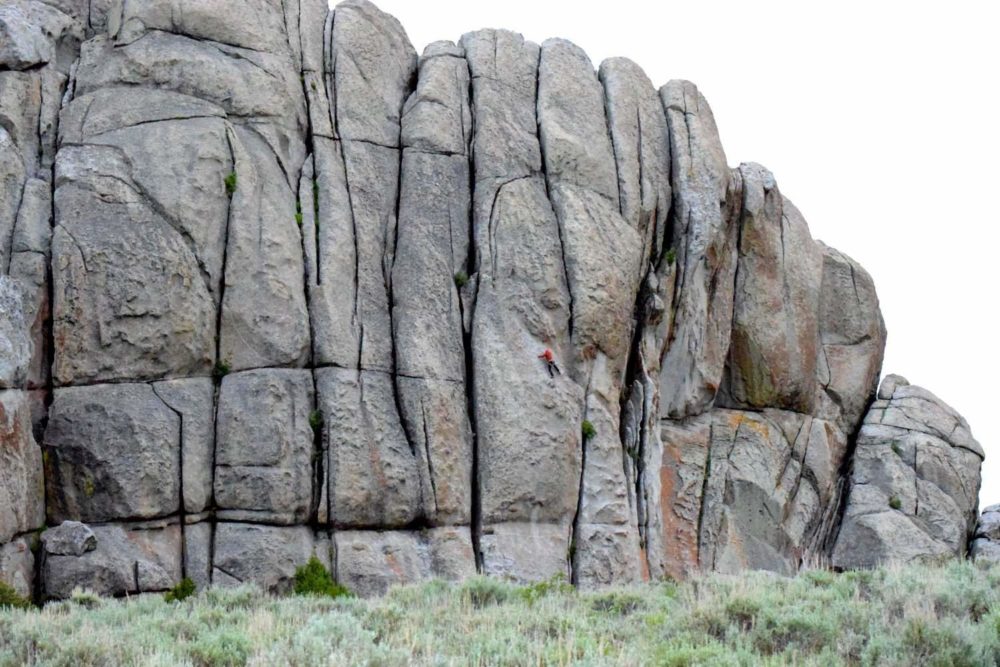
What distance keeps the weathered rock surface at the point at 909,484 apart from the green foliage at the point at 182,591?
74.7 ft

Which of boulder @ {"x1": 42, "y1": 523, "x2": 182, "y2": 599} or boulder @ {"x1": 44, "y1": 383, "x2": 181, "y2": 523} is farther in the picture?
boulder @ {"x1": 44, "y1": 383, "x2": 181, "y2": 523}

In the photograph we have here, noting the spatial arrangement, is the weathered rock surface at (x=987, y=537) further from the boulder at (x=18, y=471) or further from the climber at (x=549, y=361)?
the boulder at (x=18, y=471)

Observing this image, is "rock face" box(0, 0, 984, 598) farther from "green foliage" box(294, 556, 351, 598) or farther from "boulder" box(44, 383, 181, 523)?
"green foliage" box(294, 556, 351, 598)

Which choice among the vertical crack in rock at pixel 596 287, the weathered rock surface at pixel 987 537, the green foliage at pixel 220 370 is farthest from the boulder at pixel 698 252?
the green foliage at pixel 220 370

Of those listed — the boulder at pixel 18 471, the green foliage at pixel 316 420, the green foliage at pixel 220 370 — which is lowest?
the boulder at pixel 18 471

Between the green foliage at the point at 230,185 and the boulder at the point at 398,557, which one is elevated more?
the green foliage at the point at 230,185

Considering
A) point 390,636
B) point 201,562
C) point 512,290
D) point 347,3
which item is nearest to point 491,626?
point 390,636

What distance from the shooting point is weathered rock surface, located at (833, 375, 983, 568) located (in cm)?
4022

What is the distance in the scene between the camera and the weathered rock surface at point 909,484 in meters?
40.2

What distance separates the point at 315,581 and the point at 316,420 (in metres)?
3.68

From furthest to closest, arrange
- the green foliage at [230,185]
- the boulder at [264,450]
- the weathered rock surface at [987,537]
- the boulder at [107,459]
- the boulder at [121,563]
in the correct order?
the weathered rock surface at [987,537], the green foliage at [230,185], the boulder at [264,450], the boulder at [107,459], the boulder at [121,563]

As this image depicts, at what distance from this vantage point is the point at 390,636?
16031 millimetres

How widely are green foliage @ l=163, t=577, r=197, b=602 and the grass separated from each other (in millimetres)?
3204

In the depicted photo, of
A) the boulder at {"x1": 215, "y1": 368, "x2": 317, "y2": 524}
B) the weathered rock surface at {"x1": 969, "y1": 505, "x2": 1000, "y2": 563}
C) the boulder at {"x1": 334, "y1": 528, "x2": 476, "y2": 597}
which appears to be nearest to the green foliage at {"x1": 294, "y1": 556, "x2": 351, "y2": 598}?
the boulder at {"x1": 334, "y1": 528, "x2": 476, "y2": 597}
